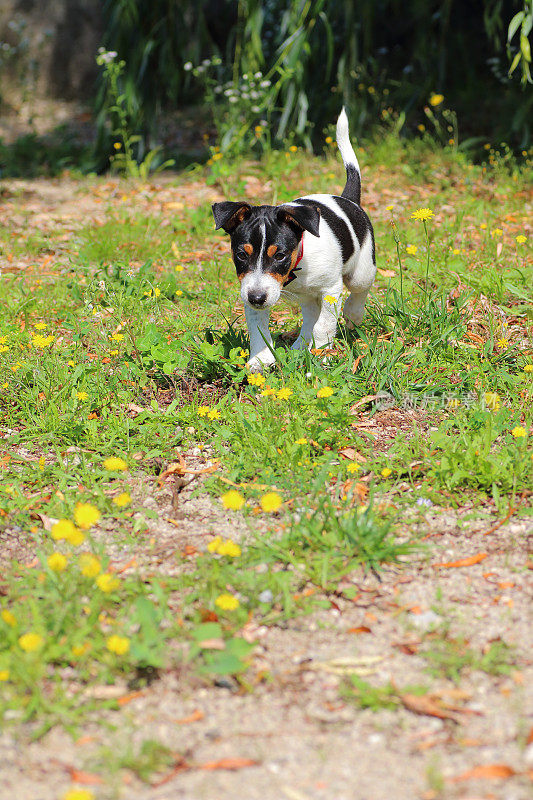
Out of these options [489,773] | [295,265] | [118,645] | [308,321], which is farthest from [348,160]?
[489,773]

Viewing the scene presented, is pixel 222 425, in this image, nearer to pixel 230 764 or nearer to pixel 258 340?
pixel 258 340

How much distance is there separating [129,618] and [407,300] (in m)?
2.61

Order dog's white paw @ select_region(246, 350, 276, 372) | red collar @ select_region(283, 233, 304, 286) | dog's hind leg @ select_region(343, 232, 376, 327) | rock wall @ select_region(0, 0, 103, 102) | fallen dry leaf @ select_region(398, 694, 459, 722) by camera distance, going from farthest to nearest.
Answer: rock wall @ select_region(0, 0, 103, 102) → dog's hind leg @ select_region(343, 232, 376, 327) → dog's white paw @ select_region(246, 350, 276, 372) → red collar @ select_region(283, 233, 304, 286) → fallen dry leaf @ select_region(398, 694, 459, 722)

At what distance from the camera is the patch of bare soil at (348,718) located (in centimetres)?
176

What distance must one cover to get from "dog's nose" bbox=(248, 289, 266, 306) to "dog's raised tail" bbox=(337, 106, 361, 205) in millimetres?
1340

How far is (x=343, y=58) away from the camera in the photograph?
729 centimetres

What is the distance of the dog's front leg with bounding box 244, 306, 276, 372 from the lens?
3.56 metres

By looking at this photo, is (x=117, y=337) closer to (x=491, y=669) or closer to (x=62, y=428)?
(x=62, y=428)

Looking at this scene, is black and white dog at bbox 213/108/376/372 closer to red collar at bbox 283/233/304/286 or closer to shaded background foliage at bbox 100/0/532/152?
red collar at bbox 283/233/304/286

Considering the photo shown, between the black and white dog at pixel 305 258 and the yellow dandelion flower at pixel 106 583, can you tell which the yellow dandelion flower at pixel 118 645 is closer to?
the yellow dandelion flower at pixel 106 583

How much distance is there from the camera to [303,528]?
8.38 feet

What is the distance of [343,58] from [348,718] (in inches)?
269


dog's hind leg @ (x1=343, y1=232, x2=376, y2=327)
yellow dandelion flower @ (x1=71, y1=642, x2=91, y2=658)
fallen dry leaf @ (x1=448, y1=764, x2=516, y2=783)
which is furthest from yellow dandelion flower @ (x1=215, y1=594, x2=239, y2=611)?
dog's hind leg @ (x1=343, y1=232, x2=376, y2=327)

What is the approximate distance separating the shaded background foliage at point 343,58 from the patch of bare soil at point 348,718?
18.2ft
